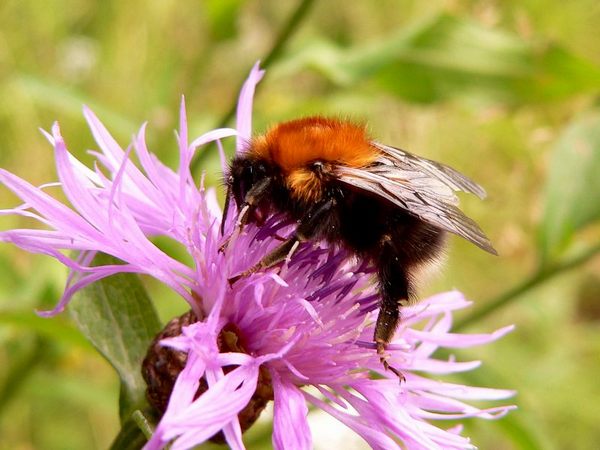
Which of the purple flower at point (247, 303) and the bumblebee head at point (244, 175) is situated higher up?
the bumblebee head at point (244, 175)

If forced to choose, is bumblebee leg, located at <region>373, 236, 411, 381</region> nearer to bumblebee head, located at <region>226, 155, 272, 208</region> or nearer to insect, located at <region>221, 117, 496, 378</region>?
insect, located at <region>221, 117, 496, 378</region>

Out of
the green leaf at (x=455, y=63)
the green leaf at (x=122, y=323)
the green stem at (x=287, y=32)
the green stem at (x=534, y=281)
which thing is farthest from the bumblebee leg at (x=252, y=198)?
the green leaf at (x=455, y=63)

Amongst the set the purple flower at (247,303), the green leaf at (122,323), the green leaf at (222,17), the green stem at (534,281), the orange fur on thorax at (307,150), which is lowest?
the green leaf at (122,323)

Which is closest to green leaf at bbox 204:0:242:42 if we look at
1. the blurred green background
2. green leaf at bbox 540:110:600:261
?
the blurred green background

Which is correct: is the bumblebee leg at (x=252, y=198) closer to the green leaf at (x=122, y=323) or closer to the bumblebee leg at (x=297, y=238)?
the bumblebee leg at (x=297, y=238)

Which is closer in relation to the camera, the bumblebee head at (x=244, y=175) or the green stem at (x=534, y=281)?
the bumblebee head at (x=244, y=175)

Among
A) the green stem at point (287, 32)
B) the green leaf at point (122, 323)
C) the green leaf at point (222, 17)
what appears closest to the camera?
the green leaf at point (122, 323)

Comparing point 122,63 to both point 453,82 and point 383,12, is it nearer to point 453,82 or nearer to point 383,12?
point 383,12
